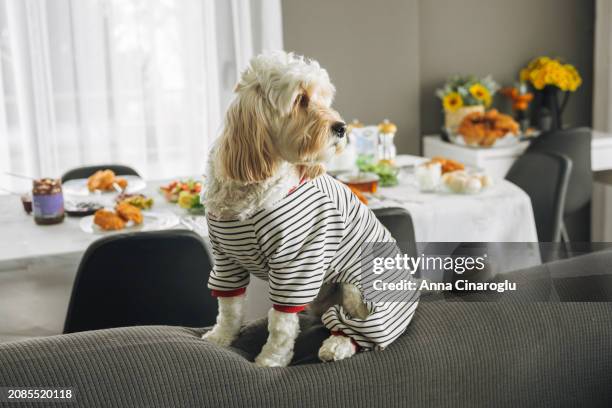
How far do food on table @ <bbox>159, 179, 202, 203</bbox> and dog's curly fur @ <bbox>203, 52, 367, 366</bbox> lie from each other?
1.27m

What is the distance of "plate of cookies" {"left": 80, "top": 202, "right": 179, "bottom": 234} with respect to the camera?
226 cm

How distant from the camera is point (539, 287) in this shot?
5.00 feet

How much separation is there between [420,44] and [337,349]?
319 centimetres

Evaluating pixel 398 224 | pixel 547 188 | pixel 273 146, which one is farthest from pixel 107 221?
pixel 547 188

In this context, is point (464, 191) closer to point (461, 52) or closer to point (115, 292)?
point (115, 292)

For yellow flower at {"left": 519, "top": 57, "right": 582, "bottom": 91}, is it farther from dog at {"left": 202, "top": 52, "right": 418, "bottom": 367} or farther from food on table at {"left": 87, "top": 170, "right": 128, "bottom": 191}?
dog at {"left": 202, "top": 52, "right": 418, "bottom": 367}

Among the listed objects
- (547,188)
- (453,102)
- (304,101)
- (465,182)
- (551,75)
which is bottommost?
(547,188)

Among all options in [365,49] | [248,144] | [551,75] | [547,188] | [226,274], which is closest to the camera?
[248,144]

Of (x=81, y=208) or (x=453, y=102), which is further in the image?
(x=453, y=102)

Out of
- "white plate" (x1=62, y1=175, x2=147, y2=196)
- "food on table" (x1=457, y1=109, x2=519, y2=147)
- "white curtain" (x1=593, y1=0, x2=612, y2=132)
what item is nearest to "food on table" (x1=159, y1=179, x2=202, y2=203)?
"white plate" (x1=62, y1=175, x2=147, y2=196)

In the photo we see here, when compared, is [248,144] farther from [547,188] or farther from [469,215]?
[547,188]

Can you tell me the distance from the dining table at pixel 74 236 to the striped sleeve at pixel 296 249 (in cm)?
96

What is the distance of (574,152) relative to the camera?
11.5ft

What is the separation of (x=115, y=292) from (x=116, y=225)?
416 mm
